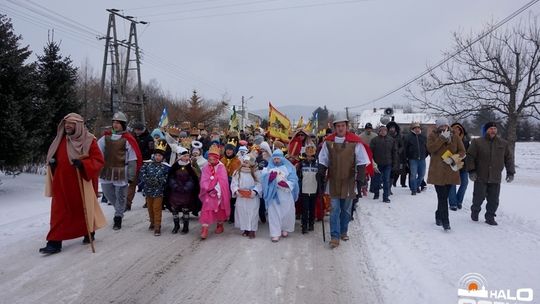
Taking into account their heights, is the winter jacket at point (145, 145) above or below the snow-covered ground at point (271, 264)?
above

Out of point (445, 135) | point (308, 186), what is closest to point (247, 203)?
point (308, 186)

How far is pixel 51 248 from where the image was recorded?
5547 mm

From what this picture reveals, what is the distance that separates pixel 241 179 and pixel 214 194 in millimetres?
569

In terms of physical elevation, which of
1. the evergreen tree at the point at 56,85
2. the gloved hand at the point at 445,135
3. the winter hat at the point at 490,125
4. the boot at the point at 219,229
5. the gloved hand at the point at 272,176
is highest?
the evergreen tree at the point at 56,85

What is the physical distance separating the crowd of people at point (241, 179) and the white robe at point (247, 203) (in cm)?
2

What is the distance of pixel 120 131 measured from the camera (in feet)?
24.1

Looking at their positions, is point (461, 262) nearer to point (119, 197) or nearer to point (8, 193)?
point (119, 197)

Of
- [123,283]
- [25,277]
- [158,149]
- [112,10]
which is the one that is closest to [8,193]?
[158,149]

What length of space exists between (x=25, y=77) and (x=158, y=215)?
5807 millimetres

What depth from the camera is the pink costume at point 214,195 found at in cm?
669

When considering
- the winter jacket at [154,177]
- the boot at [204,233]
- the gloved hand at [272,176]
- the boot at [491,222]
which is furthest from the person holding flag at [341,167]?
the boot at [491,222]

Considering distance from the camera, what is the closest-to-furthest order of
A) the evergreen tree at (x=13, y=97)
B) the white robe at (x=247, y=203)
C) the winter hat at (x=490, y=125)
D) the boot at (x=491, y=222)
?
the white robe at (x=247, y=203) < the boot at (x=491, y=222) < the winter hat at (x=490, y=125) < the evergreen tree at (x=13, y=97)

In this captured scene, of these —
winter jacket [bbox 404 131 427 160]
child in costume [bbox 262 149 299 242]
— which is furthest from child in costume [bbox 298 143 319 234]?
winter jacket [bbox 404 131 427 160]

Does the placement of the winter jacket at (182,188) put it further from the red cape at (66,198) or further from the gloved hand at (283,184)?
the gloved hand at (283,184)
